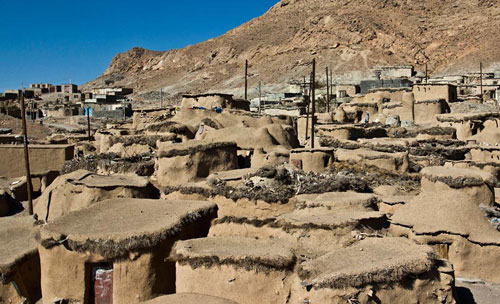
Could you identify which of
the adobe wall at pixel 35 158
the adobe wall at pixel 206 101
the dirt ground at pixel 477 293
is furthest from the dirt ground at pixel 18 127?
the dirt ground at pixel 477 293

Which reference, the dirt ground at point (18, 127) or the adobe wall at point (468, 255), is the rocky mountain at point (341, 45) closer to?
the dirt ground at point (18, 127)

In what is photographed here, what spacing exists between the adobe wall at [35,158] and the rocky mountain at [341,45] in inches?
1457

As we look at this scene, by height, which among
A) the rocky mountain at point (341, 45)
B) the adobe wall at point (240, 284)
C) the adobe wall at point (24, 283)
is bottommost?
the adobe wall at point (24, 283)

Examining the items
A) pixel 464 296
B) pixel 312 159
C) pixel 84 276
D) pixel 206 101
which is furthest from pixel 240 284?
pixel 206 101

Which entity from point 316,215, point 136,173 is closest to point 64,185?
point 136,173

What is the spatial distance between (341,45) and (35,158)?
52702mm

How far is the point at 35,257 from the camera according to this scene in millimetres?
7262

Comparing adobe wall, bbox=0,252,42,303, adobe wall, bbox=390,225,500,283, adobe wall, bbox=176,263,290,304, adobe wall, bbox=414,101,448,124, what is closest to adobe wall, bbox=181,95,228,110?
adobe wall, bbox=414,101,448,124

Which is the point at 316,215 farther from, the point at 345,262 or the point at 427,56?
the point at 427,56

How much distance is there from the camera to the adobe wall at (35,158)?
1312 cm

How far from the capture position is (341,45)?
61125 millimetres

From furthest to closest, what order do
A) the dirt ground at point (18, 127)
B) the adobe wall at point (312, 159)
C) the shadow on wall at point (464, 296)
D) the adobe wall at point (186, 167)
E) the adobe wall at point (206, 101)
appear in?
the dirt ground at point (18, 127) < the adobe wall at point (206, 101) < the adobe wall at point (312, 159) < the adobe wall at point (186, 167) < the shadow on wall at point (464, 296)

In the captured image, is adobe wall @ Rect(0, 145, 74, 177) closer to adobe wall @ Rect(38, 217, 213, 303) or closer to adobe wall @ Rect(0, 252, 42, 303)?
adobe wall @ Rect(0, 252, 42, 303)

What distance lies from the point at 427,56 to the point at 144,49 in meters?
58.9
